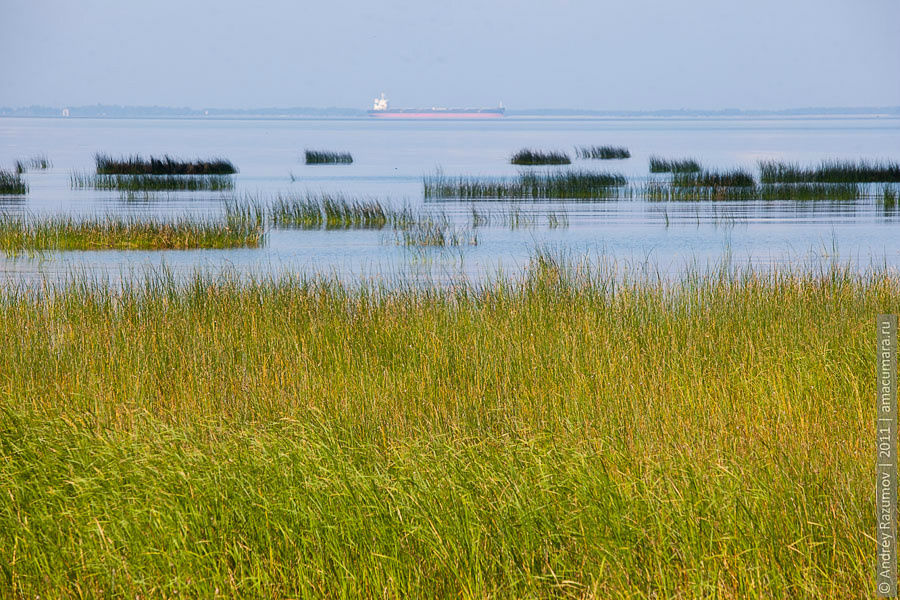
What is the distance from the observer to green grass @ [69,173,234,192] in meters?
33.4

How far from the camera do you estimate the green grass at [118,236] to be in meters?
17.7

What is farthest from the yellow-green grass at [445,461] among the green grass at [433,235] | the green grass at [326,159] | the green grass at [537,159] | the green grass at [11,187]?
the green grass at [326,159]

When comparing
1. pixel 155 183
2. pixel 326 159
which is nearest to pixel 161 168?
pixel 155 183

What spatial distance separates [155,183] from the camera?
33656 mm

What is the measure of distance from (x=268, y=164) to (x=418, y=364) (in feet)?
159

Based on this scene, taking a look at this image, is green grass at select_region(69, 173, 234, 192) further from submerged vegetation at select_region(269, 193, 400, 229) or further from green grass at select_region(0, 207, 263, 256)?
green grass at select_region(0, 207, 263, 256)

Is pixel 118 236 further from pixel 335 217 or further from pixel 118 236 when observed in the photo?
pixel 335 217

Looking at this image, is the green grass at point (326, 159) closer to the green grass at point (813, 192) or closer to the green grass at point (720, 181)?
the green grass at point (720, 181)

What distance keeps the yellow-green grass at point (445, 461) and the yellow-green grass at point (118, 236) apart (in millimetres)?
11107

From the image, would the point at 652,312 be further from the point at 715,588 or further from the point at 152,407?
the point at 715,588

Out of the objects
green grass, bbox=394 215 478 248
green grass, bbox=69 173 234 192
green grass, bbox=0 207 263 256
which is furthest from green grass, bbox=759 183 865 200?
green grass, bbox=69 173 234 192

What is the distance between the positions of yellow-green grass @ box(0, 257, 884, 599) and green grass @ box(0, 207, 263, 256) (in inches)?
437

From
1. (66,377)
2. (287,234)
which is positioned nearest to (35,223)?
(287,234)

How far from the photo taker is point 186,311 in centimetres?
829
